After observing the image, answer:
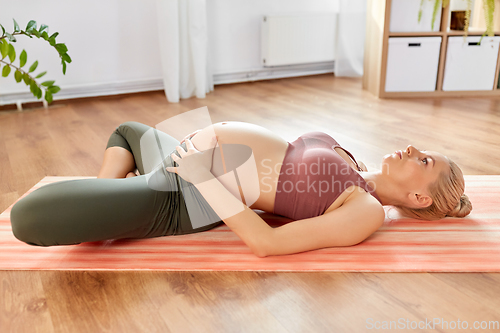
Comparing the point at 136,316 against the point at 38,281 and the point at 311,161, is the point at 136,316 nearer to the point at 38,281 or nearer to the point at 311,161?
the point at 38,281

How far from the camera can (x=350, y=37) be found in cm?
403

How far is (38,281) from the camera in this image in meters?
1.09

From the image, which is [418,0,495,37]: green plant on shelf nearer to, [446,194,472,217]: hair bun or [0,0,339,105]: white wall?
[0,0,339,105]: white wall

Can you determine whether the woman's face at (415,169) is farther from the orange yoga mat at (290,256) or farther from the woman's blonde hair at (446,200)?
the orange yoga mat at (290,256)

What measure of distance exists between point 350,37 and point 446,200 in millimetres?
3128

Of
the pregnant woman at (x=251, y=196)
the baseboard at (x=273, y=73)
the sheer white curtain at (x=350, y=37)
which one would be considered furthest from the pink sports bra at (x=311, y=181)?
the sheer white curtain at (x=350, y=37)

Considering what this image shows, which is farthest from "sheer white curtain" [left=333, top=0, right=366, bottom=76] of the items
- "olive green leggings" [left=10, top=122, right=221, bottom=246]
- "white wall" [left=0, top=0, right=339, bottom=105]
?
"olive green leggings" [left=10, top=122, right=221, bottom=246]

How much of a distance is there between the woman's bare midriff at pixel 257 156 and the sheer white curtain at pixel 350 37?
3111 millimetres

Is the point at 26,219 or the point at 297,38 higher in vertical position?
the point at 297,38

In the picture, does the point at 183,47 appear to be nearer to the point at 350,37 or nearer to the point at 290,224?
the point at 350,37

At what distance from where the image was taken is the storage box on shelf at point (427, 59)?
3.07 metres

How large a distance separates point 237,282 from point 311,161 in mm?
391

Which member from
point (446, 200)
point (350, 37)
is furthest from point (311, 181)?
point (350, 37)

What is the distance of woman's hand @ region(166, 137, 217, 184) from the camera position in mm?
1146
